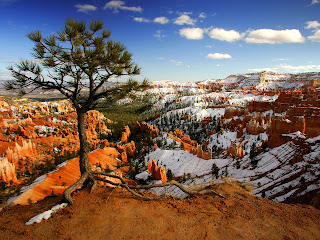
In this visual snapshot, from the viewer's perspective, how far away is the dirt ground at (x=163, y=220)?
13.4 feet

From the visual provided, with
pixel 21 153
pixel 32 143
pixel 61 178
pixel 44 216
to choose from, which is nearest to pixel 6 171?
pixel 61 178

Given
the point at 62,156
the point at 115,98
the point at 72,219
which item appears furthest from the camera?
the point at 62,156

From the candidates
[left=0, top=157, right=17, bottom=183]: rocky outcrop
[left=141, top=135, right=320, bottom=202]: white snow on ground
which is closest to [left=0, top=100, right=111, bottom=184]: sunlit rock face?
[left=0, top=157, right=17, bottom=183]: rocky outcrop

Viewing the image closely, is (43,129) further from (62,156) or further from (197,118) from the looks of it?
(197,118)

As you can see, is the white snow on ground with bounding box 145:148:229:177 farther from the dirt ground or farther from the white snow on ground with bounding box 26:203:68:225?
the white snow on ground with bounding box 26:203:68:225

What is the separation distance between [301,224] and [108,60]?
7218 millimetres

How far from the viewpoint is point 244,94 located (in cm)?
12562

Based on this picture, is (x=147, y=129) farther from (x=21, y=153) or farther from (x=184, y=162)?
(x=21, y=153)

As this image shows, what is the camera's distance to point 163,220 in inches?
178

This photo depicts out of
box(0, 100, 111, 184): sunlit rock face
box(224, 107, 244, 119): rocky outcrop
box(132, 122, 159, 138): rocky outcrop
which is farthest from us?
box(224, 107, 244, 119): rocky outcrop

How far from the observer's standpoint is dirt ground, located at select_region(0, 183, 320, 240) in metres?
4.08

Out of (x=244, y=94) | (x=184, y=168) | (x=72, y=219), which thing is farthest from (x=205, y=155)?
(x=244, y=94)

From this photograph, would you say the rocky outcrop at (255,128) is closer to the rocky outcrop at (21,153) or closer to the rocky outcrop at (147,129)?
the rocky outcrop at (147,129)

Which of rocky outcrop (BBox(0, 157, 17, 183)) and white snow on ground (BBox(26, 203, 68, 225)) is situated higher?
white snow on ground (BBox(26, 203, 68, 225))
